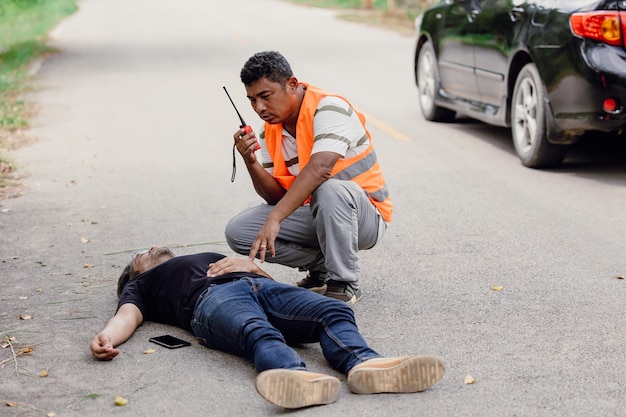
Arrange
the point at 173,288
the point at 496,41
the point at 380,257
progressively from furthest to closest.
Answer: the point at 496,41 < the point at 380,257 < the point at 173,288

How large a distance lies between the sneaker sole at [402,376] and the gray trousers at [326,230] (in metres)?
1.19

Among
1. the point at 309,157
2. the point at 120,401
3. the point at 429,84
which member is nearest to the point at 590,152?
the point at 429,84

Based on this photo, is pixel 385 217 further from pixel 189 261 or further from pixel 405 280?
pixel 189 261

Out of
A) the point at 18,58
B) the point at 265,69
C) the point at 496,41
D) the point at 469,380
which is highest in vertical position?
the point at 265,69

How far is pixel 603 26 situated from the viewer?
25.1ft

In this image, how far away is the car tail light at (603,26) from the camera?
761cm

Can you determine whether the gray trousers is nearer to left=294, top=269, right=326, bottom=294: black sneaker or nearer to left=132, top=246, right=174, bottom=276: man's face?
left=294, top=269, right=326, bottom=294: black sneaker

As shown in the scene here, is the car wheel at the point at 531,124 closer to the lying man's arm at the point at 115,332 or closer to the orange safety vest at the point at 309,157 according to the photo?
the orange safety vest at the point at 309,157

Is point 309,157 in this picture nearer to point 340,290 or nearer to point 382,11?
point 340,290

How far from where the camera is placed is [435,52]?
10969 mm

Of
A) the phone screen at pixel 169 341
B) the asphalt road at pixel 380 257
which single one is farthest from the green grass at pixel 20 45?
the phone screen at pixel 169 341

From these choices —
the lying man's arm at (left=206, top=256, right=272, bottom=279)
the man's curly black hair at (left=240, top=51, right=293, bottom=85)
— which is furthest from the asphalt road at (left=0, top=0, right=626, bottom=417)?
the man's curly black hair at (left=240, top=51, right=293, bottom=85)

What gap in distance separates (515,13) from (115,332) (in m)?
5.38

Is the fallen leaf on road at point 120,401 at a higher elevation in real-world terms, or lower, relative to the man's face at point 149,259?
lower
